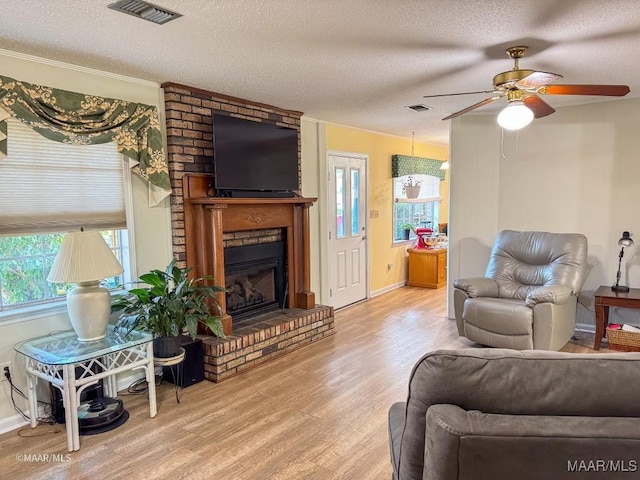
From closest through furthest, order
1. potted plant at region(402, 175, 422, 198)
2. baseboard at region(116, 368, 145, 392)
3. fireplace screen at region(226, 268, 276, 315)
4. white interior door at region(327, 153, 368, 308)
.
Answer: baseboard at region(116, 368, 145, 392)
fireplace screen at region(226, 268, 276, 315)
white interior door at region(327, 153, 368, 308)
potted plant at region(402, 175, 422, 198)

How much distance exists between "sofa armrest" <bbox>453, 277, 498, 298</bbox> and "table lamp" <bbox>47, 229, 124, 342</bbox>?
291cm

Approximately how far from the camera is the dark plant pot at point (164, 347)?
9.92 ft

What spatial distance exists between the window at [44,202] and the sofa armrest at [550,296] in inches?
129

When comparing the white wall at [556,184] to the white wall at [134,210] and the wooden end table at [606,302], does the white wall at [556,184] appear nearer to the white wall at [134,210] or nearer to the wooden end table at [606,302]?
the wooden end table at [606,302]

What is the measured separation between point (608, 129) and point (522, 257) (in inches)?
59.2

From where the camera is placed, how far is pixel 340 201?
5.70 m

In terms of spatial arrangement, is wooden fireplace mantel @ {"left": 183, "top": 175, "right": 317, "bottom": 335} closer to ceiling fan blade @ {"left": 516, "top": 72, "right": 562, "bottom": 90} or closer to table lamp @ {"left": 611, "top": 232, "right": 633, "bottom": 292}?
ceiling fan blade @ {"left": 516, "top": 72, "right": 562, "bottom": 90}

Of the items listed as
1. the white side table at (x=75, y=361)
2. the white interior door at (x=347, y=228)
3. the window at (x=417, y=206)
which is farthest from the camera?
the window at (x=417, y=206)

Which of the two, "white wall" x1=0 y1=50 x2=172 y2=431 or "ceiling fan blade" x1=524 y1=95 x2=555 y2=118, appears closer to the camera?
"white wall" x1=0 y1=50 x2=172 y2=431

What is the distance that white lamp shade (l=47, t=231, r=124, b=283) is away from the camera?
102 inches

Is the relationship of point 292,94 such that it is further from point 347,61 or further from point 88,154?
point 88,154

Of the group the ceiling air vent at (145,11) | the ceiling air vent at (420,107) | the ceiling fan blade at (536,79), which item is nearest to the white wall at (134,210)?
the ceiling air vent at (145,11)

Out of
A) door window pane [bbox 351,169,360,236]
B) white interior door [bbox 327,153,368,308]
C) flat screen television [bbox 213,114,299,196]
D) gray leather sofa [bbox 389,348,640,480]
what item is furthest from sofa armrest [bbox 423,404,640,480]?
door window pane [bbox 351,169,360,236]

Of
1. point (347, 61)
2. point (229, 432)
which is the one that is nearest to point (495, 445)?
point (229, 432)
